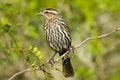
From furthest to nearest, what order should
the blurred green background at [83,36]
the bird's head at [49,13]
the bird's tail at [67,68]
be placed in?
the blurred green background at [83,36] < the bird's head at [49,13] < the bird's tail at [67,68]

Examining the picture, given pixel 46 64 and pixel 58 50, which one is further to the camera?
pixel 58 50

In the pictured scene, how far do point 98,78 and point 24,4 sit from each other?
186 cm

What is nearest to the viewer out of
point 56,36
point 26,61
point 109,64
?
point 26,61

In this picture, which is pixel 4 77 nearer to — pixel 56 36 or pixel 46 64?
pixel 56 36

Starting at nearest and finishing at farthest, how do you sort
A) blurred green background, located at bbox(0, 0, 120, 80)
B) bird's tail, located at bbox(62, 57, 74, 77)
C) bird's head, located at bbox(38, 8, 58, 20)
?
1. bird's tail, located at bbox(62, 57, 74, 77)
2. bird's head, located at bbox(38, 8, 58, 20)
3. blurred green background, located at bbox(0, 0, 120, 80)

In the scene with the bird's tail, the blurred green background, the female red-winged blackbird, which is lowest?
the blurred green background

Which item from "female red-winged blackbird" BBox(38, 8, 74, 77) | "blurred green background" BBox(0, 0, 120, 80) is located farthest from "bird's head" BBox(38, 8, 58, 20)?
"blurred green background" BBox(0, 0, 120, 80)

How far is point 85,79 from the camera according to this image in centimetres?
1207

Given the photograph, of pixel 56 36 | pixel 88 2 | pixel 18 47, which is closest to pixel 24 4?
pixel 88 2

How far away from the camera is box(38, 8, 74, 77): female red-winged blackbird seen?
9.42m

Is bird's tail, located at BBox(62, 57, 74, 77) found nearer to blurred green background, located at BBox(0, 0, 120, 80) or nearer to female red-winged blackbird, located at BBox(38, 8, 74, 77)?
female red-winged blackbird, located at BBox(38, 8, 74, 77)

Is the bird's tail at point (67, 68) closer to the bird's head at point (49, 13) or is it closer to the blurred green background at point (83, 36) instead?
the bird's head at point (49, 13)

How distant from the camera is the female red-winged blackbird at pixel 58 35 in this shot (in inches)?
371

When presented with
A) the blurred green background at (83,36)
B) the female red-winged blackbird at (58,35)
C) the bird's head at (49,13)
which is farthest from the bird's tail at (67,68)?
the blurred green background at (83,36)
